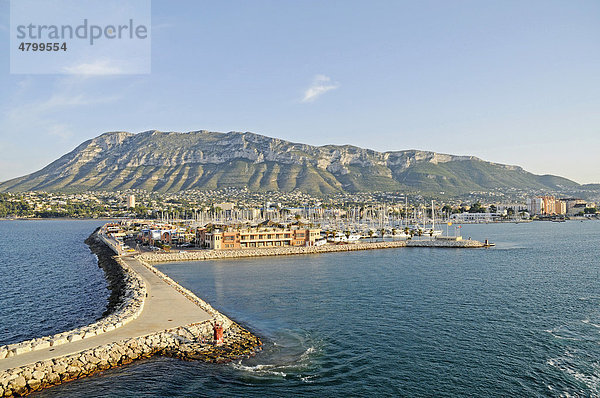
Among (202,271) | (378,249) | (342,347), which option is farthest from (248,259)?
(342,347)

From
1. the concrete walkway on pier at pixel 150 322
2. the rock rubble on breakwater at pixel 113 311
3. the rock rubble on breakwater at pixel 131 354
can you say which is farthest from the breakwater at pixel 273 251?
the rock rubble on breakwater at pixel 131 354

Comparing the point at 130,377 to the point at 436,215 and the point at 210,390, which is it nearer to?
the point at 210,390

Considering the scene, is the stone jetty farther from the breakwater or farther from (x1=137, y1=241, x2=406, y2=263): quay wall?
the breakwater

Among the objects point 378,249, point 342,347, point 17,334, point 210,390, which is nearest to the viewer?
point 210,390

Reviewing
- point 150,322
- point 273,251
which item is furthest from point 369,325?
point 273,251

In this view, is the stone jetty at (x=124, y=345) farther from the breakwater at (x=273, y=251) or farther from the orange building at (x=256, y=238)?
the orange building at (x=256, y=238)

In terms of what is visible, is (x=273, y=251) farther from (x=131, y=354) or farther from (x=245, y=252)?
(x=131, y=354)
